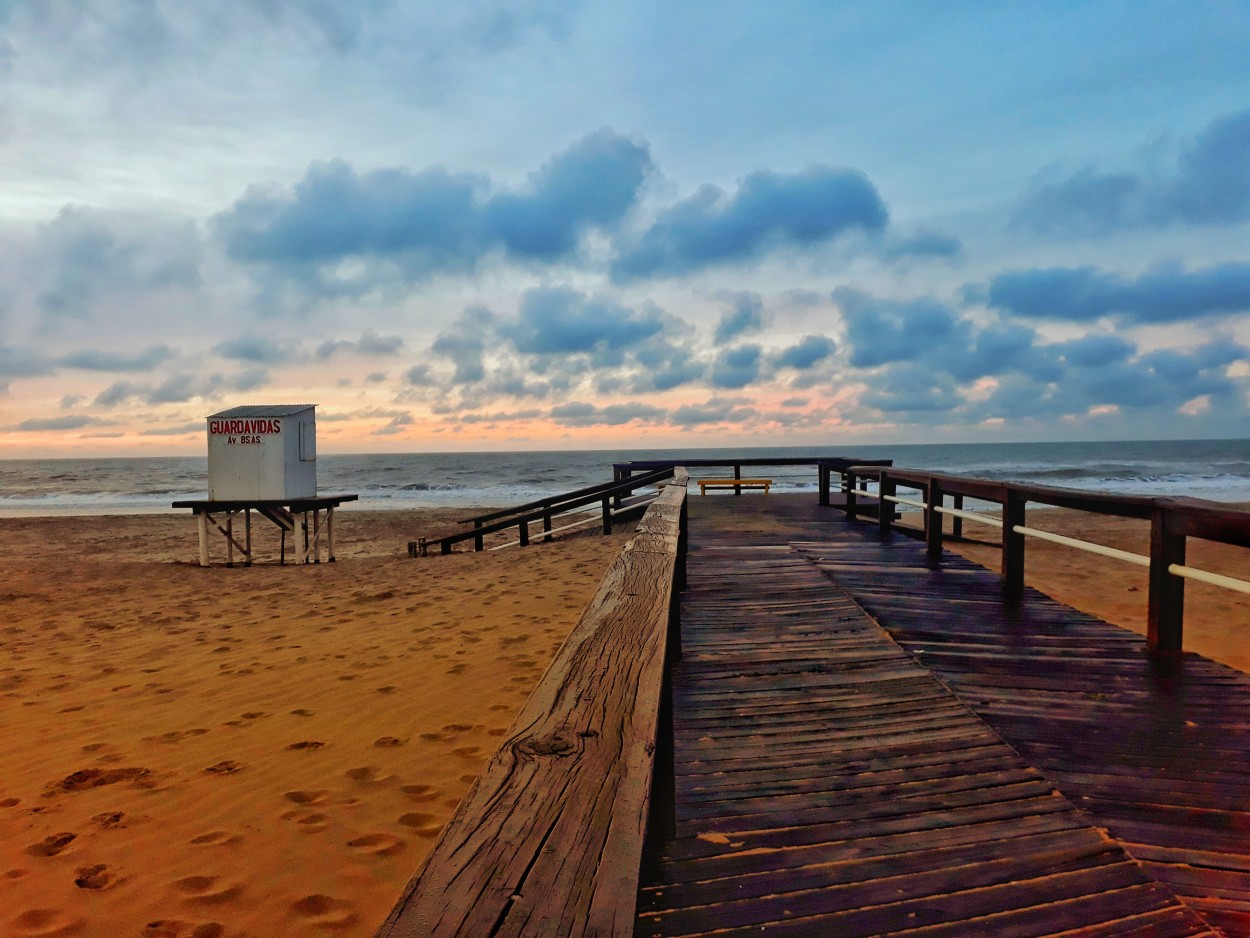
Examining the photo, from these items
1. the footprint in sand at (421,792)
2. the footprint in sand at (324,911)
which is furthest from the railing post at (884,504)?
the footprint in sand at (324,911)

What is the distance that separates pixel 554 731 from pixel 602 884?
479 mm

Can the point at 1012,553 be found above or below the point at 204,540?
above

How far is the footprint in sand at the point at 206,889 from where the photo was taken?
2799mm

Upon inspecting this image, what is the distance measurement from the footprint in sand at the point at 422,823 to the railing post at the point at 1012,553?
440 cm

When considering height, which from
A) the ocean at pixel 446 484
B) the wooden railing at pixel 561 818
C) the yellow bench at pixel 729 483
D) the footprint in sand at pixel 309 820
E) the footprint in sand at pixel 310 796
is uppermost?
the wooden railing at pixel 561 818

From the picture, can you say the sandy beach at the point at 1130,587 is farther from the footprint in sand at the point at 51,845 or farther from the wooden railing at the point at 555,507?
the footprint in sand at the point at 51,845

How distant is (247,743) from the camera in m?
4.31

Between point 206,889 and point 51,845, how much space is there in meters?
0.92

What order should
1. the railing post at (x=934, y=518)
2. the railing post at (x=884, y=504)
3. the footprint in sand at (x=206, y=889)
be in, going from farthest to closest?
the railing post at (x=884, y=504), the railing post at (x=934, y=518), the footprint in sand at (x=206, y=889)

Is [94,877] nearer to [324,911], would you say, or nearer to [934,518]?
[324,911]

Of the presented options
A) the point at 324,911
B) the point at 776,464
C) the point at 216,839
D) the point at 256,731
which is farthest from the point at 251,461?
the point at 324,911

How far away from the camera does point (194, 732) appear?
450 cm

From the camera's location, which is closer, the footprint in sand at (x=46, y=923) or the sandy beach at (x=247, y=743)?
the footprint in sand at (x=46, y=923)

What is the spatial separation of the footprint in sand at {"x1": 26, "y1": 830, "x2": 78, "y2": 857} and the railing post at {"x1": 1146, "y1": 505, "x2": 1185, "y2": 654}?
5.47 metres
